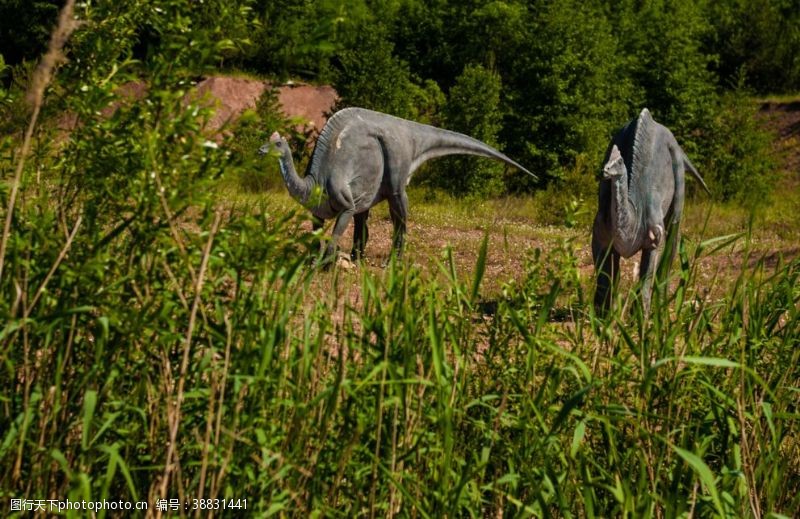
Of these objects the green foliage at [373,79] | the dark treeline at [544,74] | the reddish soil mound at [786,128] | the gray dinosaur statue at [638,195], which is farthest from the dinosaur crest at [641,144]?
the reddish soil mound at [786,128]

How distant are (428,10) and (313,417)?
66.4 ft

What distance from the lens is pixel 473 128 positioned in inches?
626

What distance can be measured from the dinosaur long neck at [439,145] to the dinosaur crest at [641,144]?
8.18 feet

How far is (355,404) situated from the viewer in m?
2.89

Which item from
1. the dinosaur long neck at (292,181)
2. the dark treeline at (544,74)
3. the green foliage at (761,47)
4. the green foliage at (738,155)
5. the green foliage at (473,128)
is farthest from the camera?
the green foliage at (761,47)

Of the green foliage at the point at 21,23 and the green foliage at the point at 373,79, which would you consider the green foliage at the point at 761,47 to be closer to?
the green foliage at the point at 373,79

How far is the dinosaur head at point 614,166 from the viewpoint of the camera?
235 inches

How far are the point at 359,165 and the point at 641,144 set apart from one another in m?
2.71

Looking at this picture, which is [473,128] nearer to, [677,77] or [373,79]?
[373,79]

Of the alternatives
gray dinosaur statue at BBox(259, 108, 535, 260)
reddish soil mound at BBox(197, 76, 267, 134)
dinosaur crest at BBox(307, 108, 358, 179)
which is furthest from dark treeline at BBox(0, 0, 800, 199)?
dinosaur crest at BBox(307, 108, 358, 179)

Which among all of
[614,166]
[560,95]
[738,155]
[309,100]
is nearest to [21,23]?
[309,100]

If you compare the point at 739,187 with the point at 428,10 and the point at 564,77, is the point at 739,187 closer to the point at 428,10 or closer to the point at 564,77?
the point at 564,77

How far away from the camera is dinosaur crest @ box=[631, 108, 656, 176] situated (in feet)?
21.0

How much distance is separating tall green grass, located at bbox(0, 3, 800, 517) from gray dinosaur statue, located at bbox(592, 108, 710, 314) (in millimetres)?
3044
